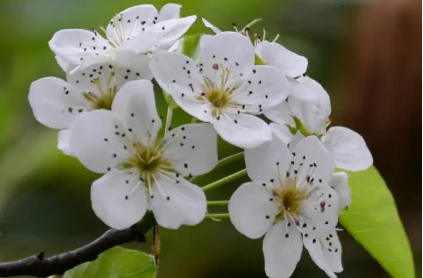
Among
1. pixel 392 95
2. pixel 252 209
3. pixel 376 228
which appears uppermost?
pixel 252 209

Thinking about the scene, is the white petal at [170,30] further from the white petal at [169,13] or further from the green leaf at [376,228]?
the green leaf at [376,228]

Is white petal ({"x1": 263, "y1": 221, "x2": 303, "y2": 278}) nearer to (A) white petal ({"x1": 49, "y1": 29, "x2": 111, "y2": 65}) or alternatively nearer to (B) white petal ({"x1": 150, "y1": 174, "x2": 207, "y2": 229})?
(B) white petal ({"x1": 150, "y1": 174, "x2": 207, "y2": 229})

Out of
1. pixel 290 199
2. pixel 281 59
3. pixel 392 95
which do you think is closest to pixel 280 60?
pixel 281 59

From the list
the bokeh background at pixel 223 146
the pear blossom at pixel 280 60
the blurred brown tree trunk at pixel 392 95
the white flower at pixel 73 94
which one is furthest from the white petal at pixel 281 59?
the blurred brown tree trunk at pixel 392 95

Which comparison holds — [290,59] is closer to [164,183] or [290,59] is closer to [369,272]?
[164,183]

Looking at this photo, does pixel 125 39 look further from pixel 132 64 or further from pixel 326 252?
pixel 326 252

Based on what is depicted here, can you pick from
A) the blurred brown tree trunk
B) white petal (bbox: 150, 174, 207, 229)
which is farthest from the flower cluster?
the blurred brown tree trunk
